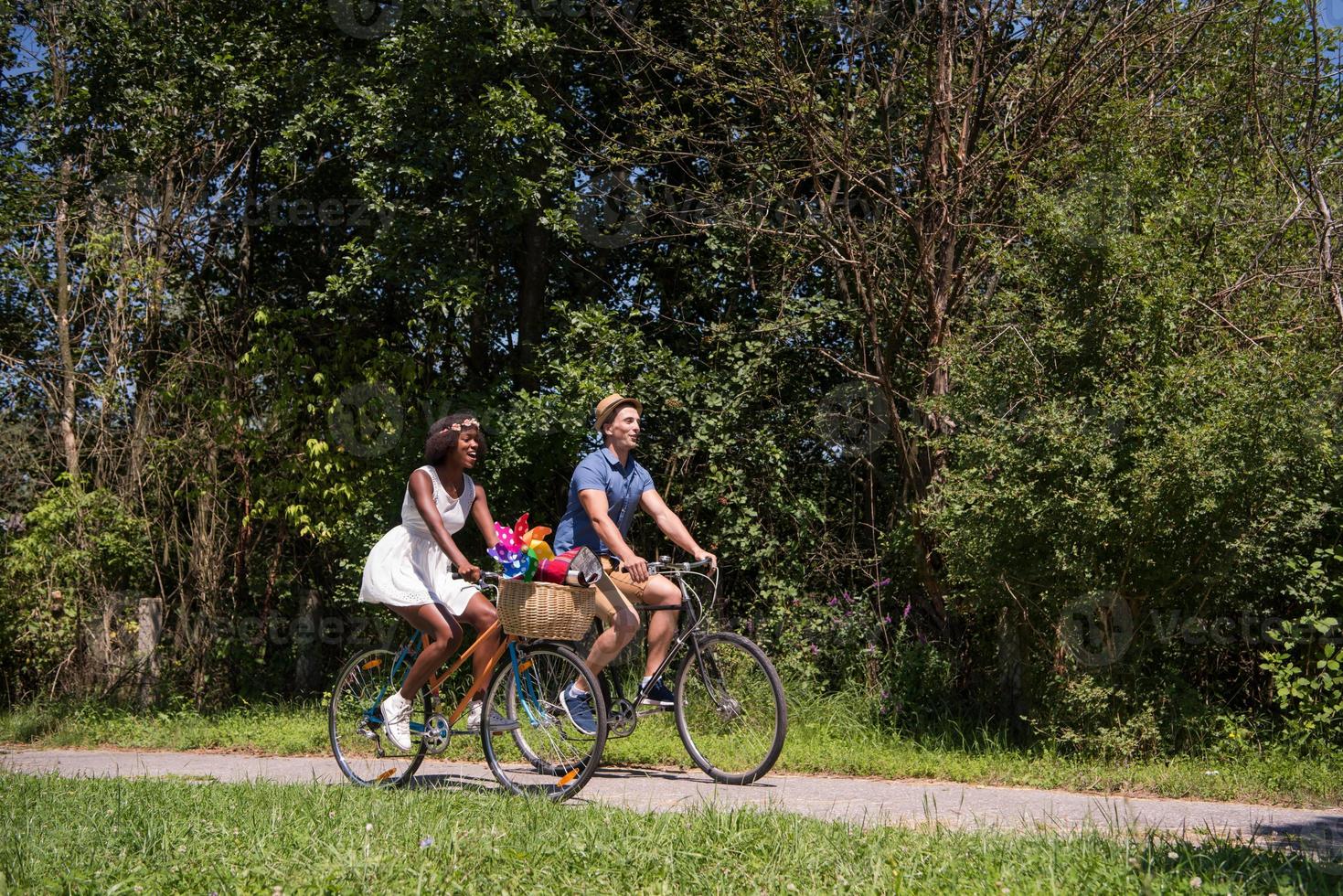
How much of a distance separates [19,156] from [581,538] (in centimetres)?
1068

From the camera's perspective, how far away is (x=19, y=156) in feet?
44.9

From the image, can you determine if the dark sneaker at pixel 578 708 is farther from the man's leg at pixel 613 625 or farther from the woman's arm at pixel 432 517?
the woman's arm at pixel 432 517

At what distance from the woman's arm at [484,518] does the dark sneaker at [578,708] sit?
2.76ft

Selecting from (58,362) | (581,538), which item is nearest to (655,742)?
(581,538)

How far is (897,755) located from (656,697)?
1696 mm

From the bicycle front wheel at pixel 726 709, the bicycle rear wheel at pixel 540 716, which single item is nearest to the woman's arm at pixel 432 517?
the bicycle rear wheel at pixel 540 716

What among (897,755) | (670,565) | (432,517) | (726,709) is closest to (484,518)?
(432,517)

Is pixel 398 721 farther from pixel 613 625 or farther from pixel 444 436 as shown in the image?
pixel 444 436

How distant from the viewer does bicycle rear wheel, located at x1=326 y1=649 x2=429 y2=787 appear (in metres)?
6.21

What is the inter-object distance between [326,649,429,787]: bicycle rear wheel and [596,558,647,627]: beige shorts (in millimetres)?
1037

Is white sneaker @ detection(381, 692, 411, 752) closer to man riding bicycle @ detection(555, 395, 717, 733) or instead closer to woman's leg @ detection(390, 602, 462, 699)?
woman's leg @ detection(390, 602, 462, 699)

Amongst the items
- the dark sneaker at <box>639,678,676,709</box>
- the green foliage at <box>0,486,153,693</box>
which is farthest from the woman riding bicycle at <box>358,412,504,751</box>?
the green foliage at <box>0,486,153,693</box>

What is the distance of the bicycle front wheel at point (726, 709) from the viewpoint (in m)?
6.20

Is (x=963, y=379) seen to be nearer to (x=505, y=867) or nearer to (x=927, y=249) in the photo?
(x=927, y=249)
